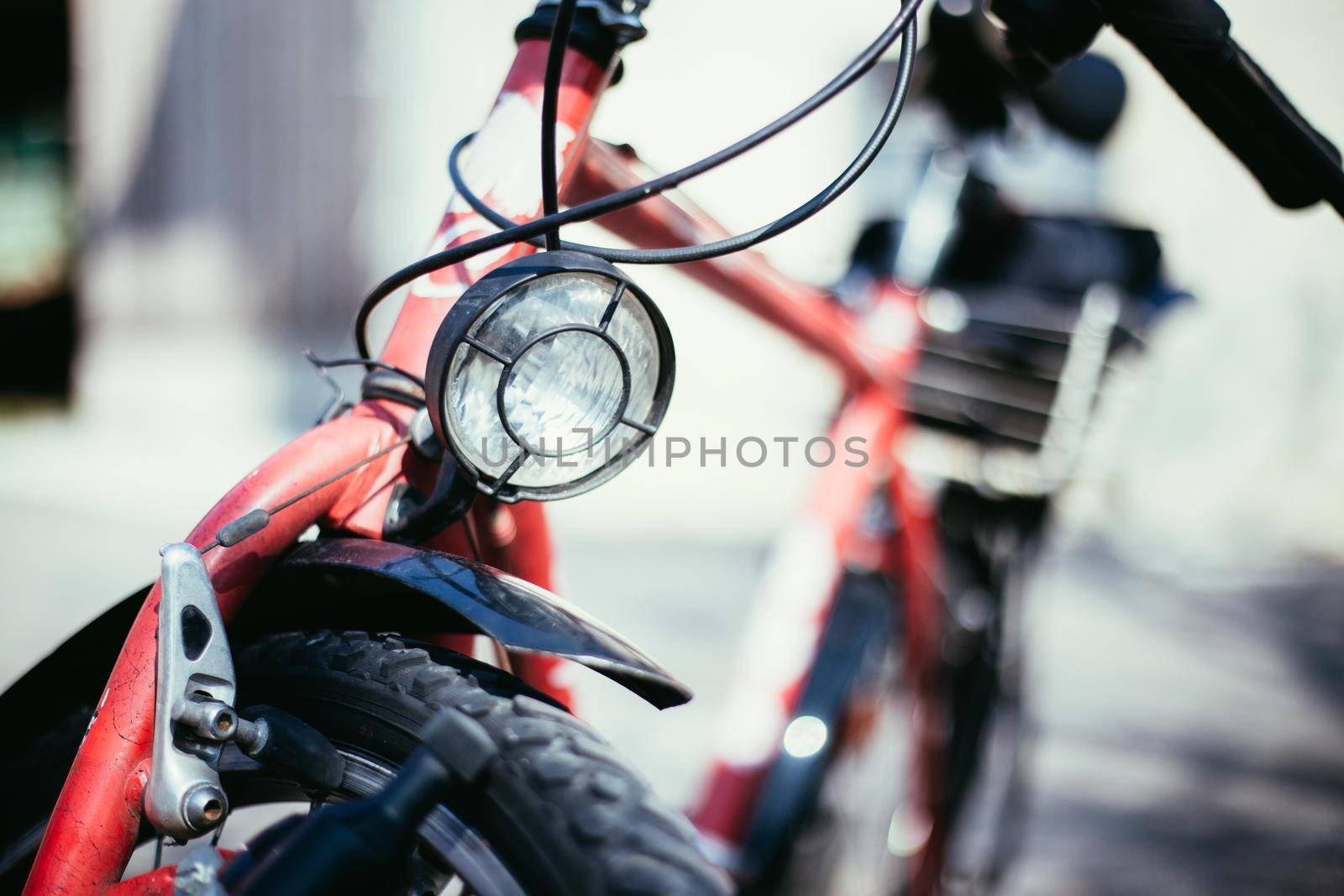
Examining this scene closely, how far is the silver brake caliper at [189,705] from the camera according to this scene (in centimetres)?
57

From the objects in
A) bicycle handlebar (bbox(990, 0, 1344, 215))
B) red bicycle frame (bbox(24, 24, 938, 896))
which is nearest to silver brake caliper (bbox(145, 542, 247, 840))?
red bicycle frame (bbox(24, 24, 938, 896))

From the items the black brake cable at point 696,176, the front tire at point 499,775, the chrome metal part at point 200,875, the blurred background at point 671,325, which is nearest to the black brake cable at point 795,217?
the black brake cable at point 696,176

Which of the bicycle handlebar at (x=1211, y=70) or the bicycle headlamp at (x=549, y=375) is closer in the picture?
the bicycle headlamp at (x=549, y=375)

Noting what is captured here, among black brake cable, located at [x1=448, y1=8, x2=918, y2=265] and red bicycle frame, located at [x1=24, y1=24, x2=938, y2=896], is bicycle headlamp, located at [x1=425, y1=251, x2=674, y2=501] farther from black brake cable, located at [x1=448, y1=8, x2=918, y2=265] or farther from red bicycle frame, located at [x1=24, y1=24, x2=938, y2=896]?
red bicycle frame, located at [x1=24, y1=24, x2=938, y2=896]

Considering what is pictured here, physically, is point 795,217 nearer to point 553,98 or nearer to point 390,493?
point 553,98

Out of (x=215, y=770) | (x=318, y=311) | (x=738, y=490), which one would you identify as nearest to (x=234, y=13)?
(x=318, y=311)

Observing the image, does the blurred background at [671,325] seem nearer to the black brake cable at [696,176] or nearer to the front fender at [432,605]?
the front fender at [432,605]

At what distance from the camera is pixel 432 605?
25.2 inches

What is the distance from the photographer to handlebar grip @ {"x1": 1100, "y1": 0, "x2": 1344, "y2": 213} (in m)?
0.74

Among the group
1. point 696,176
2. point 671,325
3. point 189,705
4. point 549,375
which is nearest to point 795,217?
point 696,176

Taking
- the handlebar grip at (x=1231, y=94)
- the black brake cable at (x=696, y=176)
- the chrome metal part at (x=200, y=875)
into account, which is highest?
the handlebar grip at (x=1231, y=94)

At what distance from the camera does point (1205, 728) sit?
2684 mm

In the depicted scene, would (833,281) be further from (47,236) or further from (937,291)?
(47,236)

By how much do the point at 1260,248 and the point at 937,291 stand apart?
2.94 meters
